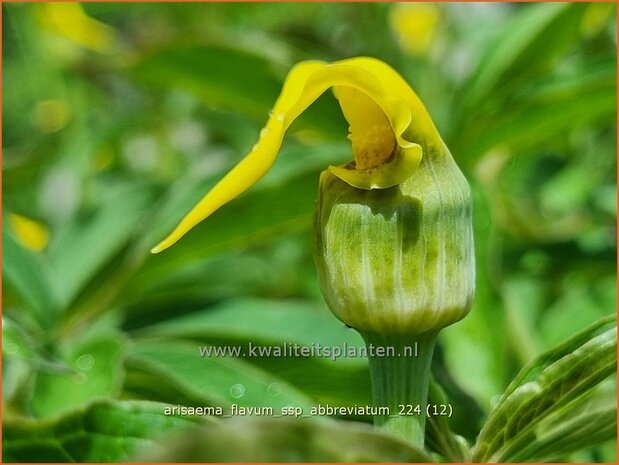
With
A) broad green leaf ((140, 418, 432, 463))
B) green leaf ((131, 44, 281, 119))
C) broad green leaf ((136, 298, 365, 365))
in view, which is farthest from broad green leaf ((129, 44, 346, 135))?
broad green leaf ((140, 418, 432, 463))

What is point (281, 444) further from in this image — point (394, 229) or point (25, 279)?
point (25, 279)

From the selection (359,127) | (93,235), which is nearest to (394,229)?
(359,127)

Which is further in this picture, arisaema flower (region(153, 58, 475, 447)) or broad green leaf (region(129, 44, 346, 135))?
broad green leaf (region(129, 44, 346, 135))

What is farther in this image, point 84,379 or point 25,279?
point 25,279

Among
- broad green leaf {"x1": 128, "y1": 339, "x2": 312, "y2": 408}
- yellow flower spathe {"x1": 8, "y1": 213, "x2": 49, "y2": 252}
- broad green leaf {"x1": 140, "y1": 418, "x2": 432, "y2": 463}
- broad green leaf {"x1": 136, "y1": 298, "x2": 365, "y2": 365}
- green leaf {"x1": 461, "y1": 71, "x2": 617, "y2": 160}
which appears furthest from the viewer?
yellow flower spathe {"x1": 8, "y1": 213, "x2": 49, "y2": 252}

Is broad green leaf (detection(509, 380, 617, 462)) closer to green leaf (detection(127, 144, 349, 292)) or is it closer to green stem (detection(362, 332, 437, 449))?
green stem (detection(362, 332, 437, 449))

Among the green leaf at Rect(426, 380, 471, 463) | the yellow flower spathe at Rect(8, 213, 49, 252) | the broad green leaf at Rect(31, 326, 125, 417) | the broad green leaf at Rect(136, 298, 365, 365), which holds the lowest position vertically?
the green leaf at Rect(426, 380, 471, 463)

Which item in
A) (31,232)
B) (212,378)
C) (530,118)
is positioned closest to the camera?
(212,378)
